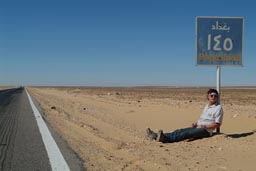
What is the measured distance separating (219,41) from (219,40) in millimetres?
28

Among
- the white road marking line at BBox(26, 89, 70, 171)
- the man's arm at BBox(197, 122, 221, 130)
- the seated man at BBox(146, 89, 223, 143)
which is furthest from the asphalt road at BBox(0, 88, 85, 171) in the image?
the man's arm at BBox(197, 122, 221, 130)

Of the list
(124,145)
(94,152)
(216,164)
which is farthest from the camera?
(124,145)

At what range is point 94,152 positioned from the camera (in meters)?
8.93

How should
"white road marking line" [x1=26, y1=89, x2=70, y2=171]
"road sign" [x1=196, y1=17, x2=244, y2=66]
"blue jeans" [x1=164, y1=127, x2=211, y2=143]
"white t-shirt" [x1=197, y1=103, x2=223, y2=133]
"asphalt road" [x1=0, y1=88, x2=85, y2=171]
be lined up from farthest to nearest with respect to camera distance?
1. "road sign" [x1=196, y1=17, x2=244, y2=66]
2. "blue jeans" [x1=164, y1=127, x2=211, y2=143]
3. "white t-shirt" [x1=197, y1=103, x2=223, y2=133]
4. "asphalt road" [x1=0, y1=88, x2=85, y2=171]
5. "white road marking line" [x1=26, y1=89, x2=70, y2=171]

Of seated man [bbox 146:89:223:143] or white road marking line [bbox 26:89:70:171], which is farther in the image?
seated man [bbox 146:89:223:143]

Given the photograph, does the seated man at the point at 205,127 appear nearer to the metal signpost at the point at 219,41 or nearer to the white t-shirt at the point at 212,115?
the white t-shirt at the point at 212,115

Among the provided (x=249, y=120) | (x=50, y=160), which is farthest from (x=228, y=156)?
(x=249, y=120)

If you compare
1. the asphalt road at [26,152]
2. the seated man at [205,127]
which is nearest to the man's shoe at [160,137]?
the seated man at [205,127]

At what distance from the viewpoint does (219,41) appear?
10828mm

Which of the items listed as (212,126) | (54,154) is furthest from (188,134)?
(54,154)

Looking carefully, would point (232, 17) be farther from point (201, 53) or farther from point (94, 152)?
point (94, 152)

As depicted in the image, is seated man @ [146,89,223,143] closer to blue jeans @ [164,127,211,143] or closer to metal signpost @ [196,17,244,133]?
blue jeans @ [164,127,211,143]

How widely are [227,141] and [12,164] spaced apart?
4.83 metres

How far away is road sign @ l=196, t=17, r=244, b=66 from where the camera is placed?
10.8 meters
